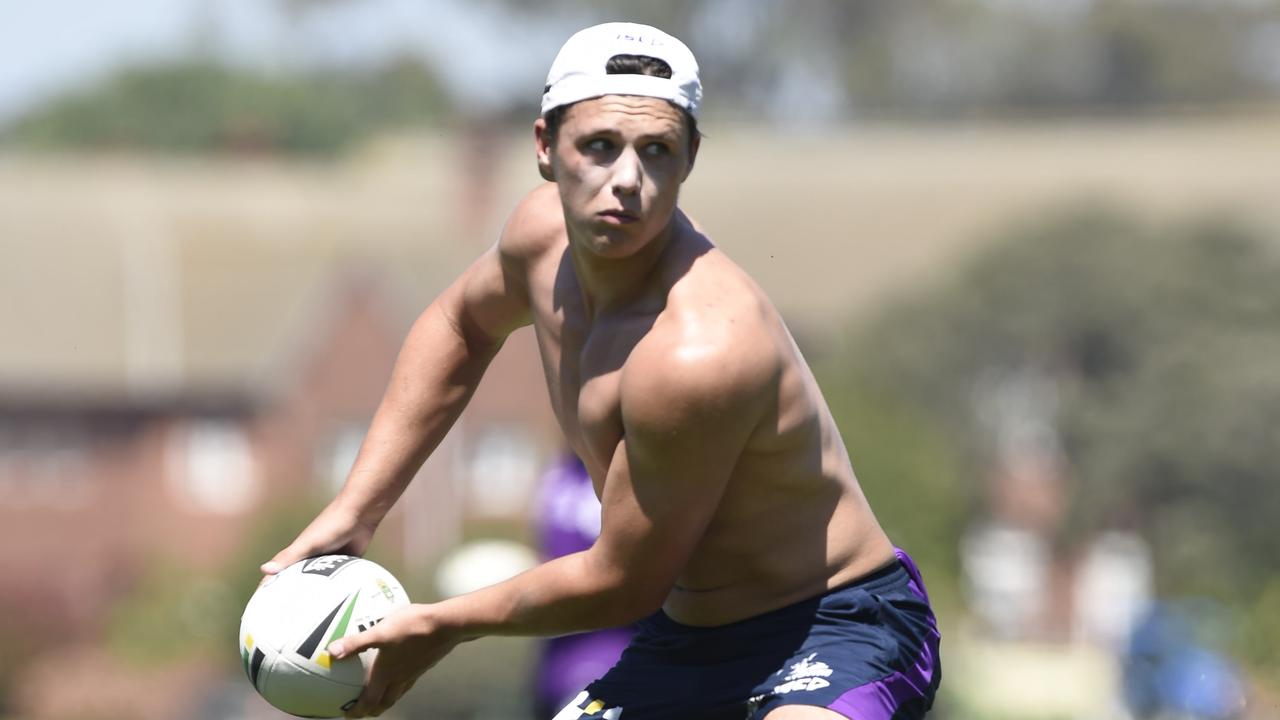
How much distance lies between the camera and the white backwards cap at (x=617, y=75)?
5.00 meters

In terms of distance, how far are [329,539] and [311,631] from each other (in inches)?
17.1

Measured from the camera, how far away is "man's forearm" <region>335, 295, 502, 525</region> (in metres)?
6.12

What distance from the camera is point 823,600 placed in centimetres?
539

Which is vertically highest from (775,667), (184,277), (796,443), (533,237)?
(533,237)

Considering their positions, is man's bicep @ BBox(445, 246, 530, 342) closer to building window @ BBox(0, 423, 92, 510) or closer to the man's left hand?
the man's left hand

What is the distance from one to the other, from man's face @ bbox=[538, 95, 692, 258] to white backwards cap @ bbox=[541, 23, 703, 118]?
3 cm

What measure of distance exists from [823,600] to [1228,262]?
38097 mm

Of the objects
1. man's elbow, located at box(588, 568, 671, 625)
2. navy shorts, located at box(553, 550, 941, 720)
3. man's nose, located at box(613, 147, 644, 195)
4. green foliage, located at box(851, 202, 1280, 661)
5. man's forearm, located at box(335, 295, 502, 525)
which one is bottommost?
green foliage, located at box(851, 202, 1280, 661)

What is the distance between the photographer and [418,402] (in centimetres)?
622

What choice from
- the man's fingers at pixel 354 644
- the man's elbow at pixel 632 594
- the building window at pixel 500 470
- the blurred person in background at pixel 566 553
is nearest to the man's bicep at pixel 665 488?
the man's elbow at pixel 632 594

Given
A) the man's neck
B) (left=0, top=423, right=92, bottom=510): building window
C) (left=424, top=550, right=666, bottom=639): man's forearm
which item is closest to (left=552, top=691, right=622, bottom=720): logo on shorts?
(left=424, top=550, right=666, bottom=639): man's forearm

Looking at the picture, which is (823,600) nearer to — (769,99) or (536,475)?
(536,475)

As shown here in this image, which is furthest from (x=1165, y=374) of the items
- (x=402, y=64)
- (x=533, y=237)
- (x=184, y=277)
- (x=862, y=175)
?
(x=402, y=64)

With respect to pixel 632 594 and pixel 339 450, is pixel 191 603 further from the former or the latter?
pixel 632 594
